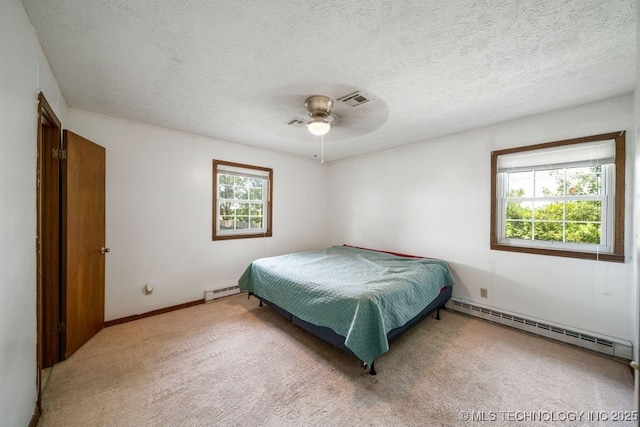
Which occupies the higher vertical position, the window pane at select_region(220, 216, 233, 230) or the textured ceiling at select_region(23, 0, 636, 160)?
the textured ceiling at select_region(23, 0, 636, 160)

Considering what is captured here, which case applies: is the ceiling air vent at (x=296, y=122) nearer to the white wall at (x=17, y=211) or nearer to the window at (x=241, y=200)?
the window at (x=241, y=200)

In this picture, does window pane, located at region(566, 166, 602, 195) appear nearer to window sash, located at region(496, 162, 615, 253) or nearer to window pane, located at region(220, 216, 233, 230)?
window sash, located at region(496, 162, 615, 253)

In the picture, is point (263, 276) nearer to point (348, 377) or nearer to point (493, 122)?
point (348, 377)

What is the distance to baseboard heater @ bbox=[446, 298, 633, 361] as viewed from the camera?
2.07 m

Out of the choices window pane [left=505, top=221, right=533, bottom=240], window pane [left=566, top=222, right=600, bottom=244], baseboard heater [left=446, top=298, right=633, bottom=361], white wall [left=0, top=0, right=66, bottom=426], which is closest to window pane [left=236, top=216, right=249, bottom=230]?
white wall [left=0, top=0, right=66, bottom=426]

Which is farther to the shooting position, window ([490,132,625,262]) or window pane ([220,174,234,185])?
window pane ([220,174,234,185])

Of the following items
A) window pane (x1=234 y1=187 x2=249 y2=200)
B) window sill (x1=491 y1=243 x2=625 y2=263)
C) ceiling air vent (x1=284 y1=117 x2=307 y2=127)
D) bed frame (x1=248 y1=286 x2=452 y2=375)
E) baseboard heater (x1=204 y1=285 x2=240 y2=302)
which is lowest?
baseboard heater (x1=204 y1=285 x2=240 y2=302)

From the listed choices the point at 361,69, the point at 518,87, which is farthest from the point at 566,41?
the point at 361,69

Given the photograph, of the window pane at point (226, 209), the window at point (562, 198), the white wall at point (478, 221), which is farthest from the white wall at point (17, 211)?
the window at point (562, 198)

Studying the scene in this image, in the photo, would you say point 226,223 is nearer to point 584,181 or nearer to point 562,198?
point 562,198

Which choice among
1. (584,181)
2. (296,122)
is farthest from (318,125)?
(584,181)

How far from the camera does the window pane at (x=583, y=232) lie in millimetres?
2266

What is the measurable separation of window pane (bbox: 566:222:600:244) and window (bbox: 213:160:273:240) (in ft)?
12.6

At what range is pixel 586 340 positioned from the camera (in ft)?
7.25
